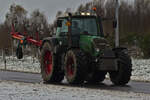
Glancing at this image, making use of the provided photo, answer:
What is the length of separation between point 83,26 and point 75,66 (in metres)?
2.06

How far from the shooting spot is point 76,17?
17.1m

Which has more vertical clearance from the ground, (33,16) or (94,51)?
(33,16)

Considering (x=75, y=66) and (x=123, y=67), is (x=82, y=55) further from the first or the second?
(x=123, y=67)

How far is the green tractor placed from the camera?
15734mm

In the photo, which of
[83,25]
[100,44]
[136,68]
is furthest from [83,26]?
[136,68]

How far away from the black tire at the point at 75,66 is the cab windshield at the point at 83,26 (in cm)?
113

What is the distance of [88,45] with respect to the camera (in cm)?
1617

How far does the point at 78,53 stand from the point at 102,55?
0.87 metres

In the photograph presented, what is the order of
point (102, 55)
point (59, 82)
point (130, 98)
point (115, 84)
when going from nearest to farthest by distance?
1. point (130, 98)
2. point (102, 55)
3. point (115, 84)
4. point (59, 82)

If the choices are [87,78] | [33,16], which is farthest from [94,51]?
[33,16]

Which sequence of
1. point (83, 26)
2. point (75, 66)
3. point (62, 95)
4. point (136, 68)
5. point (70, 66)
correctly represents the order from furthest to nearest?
point (136, 68) → point (83, 26) → point (70, 66) → point (75, 66) → point (62, 95)

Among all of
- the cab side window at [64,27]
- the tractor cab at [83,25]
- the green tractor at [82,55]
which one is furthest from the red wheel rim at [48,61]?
the tractor cab at [83,25]

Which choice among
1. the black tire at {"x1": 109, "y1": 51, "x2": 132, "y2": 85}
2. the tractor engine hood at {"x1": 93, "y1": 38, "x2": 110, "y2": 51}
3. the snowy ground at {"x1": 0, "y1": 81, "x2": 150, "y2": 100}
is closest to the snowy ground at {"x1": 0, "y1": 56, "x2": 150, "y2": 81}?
the black tire at {"x1": 109, "y1": 51, "x2": 132, "y2": 85}

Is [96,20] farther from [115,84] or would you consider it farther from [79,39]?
[115,84]
